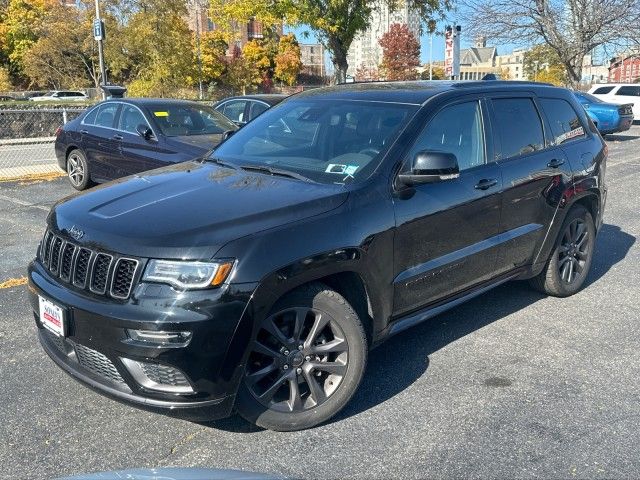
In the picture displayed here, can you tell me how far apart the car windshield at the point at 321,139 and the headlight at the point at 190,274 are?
1.02 metres

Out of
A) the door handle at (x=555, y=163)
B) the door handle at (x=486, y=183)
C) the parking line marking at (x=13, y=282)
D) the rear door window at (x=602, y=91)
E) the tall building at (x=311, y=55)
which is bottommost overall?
the parking line marking at (x=13, y=282)

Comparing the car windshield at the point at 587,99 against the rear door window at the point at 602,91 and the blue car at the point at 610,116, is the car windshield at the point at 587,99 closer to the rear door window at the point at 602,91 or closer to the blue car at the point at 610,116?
the blue car at the point at 610,116

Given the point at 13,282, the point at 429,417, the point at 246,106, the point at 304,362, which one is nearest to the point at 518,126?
the point at 429,417

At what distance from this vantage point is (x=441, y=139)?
4.09 m

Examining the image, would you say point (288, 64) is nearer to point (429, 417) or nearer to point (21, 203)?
point (21, 203)

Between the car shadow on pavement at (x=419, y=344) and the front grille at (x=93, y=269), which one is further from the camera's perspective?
the car shadow on pavement at (x=419, y=344)

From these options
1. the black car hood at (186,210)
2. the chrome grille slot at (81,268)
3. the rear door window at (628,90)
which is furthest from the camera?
the rear door window at (628,90)

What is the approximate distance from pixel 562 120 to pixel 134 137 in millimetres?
6086

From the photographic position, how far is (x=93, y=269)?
3.04 metres

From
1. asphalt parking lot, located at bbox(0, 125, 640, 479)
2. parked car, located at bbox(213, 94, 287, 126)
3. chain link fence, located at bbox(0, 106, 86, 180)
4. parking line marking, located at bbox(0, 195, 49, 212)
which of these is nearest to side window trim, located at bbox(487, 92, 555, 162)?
asphalt parking lot, located at bbox(0, 125, 640, 479)

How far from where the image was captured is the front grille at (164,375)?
2910 mm

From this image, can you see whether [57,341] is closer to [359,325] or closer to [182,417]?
[182,417]

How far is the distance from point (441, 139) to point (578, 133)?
6.36 ft

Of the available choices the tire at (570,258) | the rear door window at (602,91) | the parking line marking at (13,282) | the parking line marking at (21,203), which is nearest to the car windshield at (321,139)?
the tire at (570,258)
